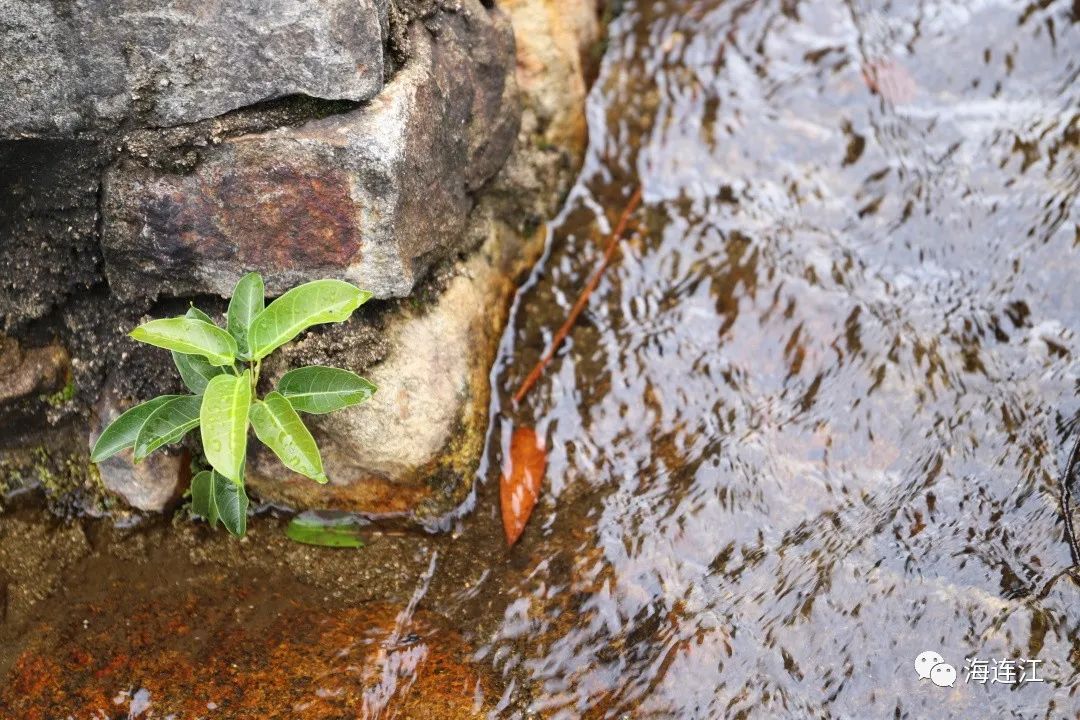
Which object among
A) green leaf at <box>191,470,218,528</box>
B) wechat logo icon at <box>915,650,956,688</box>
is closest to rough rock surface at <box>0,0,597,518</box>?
green leaf at <box>191,470,218,528</box>

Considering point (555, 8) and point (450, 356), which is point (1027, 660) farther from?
point (555, 8)

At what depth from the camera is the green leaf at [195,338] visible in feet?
7.80

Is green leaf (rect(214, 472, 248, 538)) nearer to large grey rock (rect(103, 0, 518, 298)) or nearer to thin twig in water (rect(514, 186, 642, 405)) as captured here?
large grey rock (rect(103, 0, 518, 298))

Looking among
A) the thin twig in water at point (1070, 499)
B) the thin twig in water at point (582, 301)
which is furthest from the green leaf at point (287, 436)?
the thin twig in water at point (1070, 499)

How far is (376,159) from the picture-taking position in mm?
2529

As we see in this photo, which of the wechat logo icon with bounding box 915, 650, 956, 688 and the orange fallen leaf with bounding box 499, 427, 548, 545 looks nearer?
the wechat logo icon with bounding box 915, 650, 956, 688

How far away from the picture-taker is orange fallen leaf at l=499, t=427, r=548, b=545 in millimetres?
2889

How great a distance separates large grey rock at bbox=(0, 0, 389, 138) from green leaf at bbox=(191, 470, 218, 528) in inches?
38.0

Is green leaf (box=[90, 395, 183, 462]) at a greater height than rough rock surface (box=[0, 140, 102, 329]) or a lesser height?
lesser

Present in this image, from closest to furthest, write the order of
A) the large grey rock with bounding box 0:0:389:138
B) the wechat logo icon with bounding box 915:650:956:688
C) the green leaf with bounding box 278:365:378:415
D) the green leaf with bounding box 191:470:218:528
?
the large grey rock with bounding box 0:0:389:138, the wechat logo icon with bounding box 915:650:956:688, the green leaf with bounding box 278:365:378:415, the green leaf with bounding box 191:470:218:528

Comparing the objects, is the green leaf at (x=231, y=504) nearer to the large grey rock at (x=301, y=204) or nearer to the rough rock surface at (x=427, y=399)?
the rough rock surface at (x=427, y=399)

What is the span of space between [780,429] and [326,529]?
1.38 meters

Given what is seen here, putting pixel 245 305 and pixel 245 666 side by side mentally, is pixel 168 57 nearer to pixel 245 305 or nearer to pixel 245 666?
pixel 245 305

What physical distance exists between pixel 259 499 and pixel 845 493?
5.61 feet
